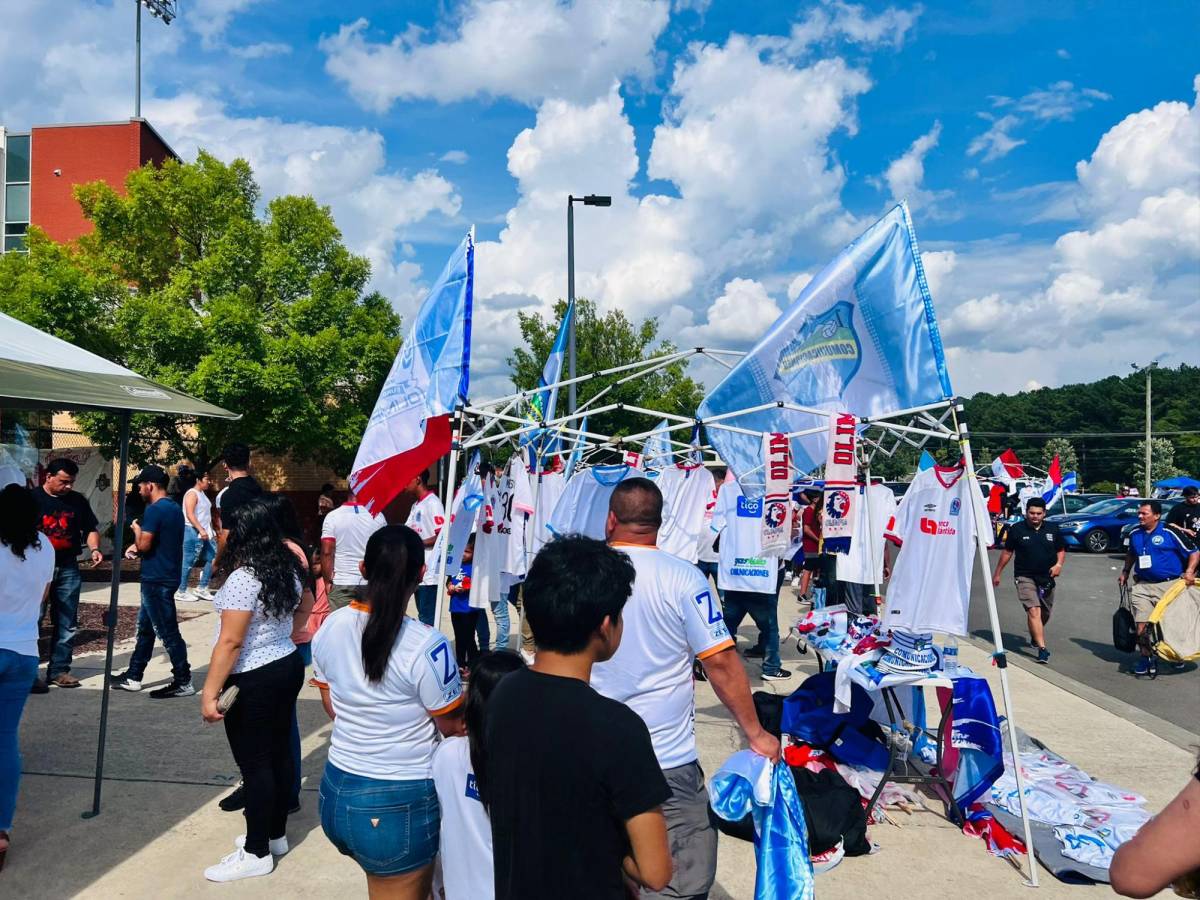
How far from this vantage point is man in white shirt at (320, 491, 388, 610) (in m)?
7.26

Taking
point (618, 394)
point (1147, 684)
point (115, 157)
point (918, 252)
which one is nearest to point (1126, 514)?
point (618, 394)

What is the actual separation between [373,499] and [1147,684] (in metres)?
8.14

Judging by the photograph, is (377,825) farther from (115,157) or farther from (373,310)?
(115,157)

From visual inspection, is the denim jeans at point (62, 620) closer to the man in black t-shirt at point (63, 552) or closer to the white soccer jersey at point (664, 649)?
the man in black t-shirt at point (63, 552)

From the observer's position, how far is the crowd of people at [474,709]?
1774mm

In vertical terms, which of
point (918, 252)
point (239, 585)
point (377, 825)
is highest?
point (918, 252)

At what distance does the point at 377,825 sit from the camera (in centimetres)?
272

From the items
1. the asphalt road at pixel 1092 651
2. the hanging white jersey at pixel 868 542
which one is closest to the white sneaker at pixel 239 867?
the hanging white jersey at pixel 868 542

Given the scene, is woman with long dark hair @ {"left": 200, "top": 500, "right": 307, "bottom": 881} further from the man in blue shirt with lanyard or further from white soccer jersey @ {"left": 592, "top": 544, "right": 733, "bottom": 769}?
the man in blue shirt with lanyard

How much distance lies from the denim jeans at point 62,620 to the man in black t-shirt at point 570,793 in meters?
7.02

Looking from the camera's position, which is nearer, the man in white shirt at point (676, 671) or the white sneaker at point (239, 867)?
the man in white shirt at point (676, 671)

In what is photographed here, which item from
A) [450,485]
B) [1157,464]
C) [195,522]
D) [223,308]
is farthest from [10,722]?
[1157,464]

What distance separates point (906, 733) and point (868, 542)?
2.51 meters

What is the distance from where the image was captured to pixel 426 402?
525 cm
